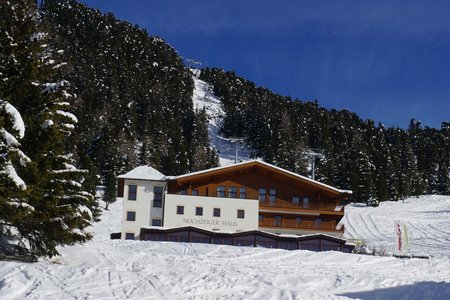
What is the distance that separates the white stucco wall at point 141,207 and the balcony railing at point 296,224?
914 centimetres

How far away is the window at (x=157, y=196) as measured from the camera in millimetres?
46500

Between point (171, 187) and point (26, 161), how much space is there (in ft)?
102

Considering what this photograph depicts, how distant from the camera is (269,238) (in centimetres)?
4003

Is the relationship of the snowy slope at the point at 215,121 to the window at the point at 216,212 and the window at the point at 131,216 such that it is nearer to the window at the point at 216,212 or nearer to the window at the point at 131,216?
the window at the point at 216,212

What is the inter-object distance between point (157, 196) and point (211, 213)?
4.96 metres

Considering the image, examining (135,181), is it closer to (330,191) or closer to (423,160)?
(330,191)

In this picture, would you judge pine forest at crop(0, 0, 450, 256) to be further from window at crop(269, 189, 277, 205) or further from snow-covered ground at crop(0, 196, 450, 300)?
window at crop(269, 189, 277, 205)

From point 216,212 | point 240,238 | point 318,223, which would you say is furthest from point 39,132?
point 318,223

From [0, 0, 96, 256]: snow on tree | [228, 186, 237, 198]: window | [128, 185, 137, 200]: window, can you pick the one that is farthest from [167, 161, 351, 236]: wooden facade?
[0, 0, 96, 256]: snow on tree

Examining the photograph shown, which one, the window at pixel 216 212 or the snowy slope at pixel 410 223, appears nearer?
the window at pixel 216 212

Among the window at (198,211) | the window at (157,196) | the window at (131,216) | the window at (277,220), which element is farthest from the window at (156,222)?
the window at (277,220)

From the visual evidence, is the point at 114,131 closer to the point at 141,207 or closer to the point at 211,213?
the point at 141,207

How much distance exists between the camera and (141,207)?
46.0 m

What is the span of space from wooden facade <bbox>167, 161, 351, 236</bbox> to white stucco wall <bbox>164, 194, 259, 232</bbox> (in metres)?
1.23
